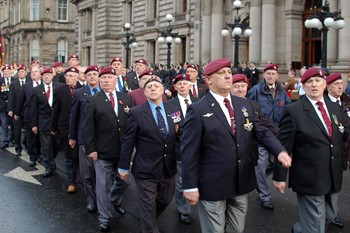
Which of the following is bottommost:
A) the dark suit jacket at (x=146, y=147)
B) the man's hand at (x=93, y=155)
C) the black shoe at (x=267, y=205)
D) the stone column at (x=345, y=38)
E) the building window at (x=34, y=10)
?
the black shoe at (x=267, y=205)

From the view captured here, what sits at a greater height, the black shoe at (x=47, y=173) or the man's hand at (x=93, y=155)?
the man's hand at (x=93, y=155)

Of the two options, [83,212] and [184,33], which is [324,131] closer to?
[83,212]

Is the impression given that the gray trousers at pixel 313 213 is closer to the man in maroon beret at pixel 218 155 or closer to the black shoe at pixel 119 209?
the man in maroon beret at pixel 218 155

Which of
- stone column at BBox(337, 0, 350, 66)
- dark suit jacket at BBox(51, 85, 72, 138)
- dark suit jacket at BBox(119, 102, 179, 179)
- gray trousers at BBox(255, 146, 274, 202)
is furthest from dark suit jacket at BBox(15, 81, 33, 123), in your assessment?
stone column at BBox(337, 0, 350, 66)

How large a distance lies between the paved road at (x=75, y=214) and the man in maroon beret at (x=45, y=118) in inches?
38.5

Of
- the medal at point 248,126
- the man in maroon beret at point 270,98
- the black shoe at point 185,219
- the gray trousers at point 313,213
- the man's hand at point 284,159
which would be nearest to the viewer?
the man's hand at point 284,159

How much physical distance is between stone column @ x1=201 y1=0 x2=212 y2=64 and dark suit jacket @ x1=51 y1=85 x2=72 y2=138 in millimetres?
25431

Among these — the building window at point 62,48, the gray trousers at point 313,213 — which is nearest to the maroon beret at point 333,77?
the gray trousers at point 313,213

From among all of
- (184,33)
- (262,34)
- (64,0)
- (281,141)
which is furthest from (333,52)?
(64,0)

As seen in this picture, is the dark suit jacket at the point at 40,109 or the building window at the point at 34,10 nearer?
the dark suit jacket at the point at 40,109

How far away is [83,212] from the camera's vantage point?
8.03 meters

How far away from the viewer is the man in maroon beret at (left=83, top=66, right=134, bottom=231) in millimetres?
7320

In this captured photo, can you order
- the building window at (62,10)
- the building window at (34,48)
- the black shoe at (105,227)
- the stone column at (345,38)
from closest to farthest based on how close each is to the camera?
the black shoe at (105,227) < the stone column at (345,38) < the building window at (34,48) < the building window at (62,10)

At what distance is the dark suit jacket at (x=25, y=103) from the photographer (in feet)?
39.5
